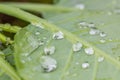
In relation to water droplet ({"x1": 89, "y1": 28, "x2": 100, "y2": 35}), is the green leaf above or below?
below

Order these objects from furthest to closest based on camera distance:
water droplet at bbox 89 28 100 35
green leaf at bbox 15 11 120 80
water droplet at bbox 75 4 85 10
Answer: water droplet at bbox 75 4 85 10
water droplet at bbox 89 28 100 35
green leaf at bbox 15 11 120 80

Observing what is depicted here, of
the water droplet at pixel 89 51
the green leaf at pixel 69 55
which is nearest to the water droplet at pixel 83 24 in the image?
the green leaf at pixel 69 55

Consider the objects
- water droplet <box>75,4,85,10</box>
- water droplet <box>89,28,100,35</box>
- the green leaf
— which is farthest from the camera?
water droplet <box>75,4,85,10</box>

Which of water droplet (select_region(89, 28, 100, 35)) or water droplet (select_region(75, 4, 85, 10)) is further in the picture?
water droplet (select_region(75, 4, 85, 10))

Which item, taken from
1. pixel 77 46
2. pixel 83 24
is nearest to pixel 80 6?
pixel 83 24

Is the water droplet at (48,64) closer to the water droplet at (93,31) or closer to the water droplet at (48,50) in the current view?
the water droplet at (48,50)

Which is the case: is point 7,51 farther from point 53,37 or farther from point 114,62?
point 114,62

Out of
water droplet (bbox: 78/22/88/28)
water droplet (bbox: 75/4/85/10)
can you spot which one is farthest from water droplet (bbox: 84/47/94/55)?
water droplet (bbox: 75/4/85/10)

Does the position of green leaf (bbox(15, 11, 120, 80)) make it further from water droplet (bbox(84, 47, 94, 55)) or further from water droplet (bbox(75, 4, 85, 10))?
water droplet (bbox(75, 4, 85, 10))

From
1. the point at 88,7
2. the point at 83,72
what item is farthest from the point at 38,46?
the point at 88,7
